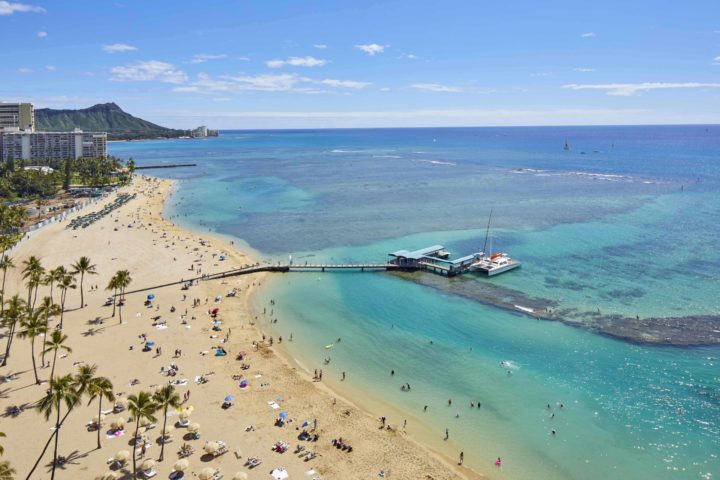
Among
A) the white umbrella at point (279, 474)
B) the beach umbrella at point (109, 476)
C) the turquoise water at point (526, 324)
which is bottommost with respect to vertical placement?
the white umbrella at point (279, 474)

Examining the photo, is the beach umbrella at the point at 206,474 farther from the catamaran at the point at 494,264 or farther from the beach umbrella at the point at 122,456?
the catamaran at the point at 494,264

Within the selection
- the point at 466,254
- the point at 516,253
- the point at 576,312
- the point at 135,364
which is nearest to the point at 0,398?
the point at 135,364

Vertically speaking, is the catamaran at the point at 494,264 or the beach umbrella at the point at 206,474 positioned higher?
the catamaran at the point at 494,264

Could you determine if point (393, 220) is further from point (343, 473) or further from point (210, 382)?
point (343, 473)

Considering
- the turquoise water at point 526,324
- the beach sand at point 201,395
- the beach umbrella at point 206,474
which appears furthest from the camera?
the turquoise water at point 526,324

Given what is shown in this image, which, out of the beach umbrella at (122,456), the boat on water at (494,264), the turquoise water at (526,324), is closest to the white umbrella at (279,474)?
the beach umbrella at (122,456)

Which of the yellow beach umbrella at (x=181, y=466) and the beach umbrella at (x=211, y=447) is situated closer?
the yellow beach umbrella at (x=181, y=466)

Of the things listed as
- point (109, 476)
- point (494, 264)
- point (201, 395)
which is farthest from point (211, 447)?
point (494, 264)
